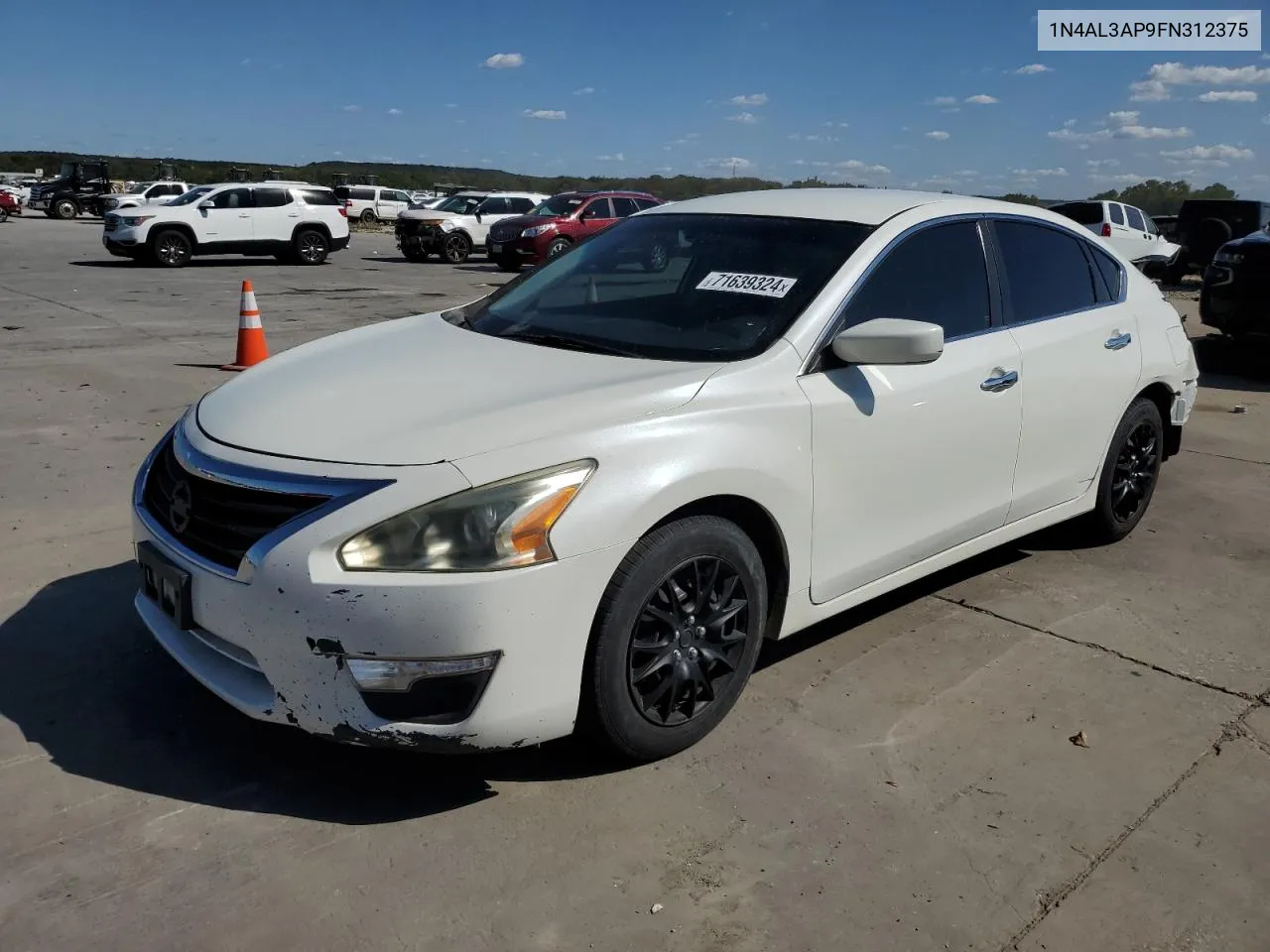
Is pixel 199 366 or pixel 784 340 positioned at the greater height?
pixel 784 340

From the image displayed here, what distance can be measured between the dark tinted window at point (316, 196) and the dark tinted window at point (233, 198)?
3.61ft

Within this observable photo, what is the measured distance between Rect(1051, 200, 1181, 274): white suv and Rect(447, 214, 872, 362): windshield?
18.8 meters

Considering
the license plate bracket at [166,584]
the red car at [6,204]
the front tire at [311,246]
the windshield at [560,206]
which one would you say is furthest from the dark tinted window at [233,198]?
the red car at [6,204]

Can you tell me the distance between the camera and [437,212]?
25547mm

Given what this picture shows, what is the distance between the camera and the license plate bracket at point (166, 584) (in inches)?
111

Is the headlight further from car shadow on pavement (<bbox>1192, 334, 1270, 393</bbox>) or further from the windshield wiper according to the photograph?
car shadow on pavement (<bbox>1192, 334, 1270, 393</bbox>)

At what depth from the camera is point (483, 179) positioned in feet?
411

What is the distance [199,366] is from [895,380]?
7.18 meters

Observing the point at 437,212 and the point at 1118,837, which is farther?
the point at 437,212

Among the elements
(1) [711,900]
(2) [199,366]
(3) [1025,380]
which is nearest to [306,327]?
(2) [199,366]

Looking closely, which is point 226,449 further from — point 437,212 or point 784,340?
point 437,212

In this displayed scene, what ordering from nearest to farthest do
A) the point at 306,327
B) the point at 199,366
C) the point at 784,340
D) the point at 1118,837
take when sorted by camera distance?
the point at 1118,837, the point at 784,340, the point at 199,366, the point at 306,327

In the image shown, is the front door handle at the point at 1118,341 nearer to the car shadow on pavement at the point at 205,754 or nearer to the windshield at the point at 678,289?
the windshield at the point at 678,289

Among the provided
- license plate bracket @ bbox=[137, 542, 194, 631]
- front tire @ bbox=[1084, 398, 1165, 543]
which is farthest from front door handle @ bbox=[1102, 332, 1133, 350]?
license plate bracket @ bbox=[137, 542, 194, 631]
